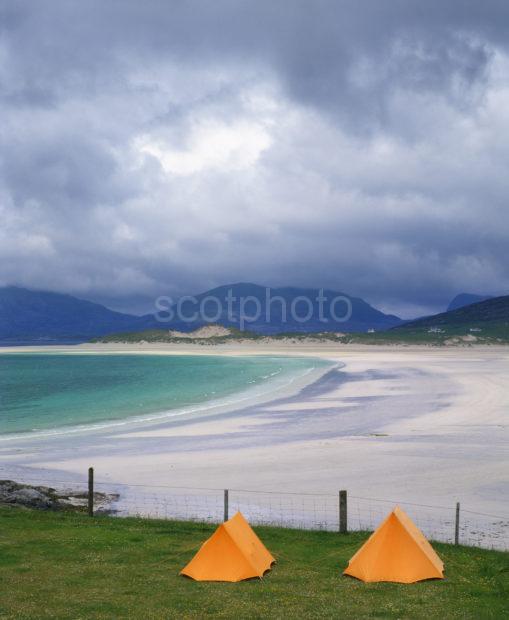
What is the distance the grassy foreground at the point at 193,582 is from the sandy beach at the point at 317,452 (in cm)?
537

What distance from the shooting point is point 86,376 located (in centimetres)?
9600

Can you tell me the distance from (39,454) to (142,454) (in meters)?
6.01

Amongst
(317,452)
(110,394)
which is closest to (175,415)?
(317,452)

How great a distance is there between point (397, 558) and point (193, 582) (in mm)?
4771

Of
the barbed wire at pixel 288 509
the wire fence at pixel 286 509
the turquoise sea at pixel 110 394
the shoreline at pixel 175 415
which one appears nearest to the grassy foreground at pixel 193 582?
the wire fence at pixel 286 509

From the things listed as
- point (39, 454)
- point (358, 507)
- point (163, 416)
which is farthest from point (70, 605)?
point (163, 416)

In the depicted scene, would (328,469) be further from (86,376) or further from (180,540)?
(86,376)

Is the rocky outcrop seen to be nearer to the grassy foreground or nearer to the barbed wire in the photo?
the barbed wire

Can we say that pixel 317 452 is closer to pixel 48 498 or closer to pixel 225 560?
pixel 48 498

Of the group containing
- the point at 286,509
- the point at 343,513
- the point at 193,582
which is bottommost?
the point at 286,509

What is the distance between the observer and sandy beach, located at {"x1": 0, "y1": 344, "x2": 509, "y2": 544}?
81.8ft

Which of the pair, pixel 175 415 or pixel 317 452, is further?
pixel 175 415

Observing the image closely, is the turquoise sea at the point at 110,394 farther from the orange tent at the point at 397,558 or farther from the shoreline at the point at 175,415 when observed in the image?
the orange tent at the point at 397,558

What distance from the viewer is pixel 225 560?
14.2 meters
